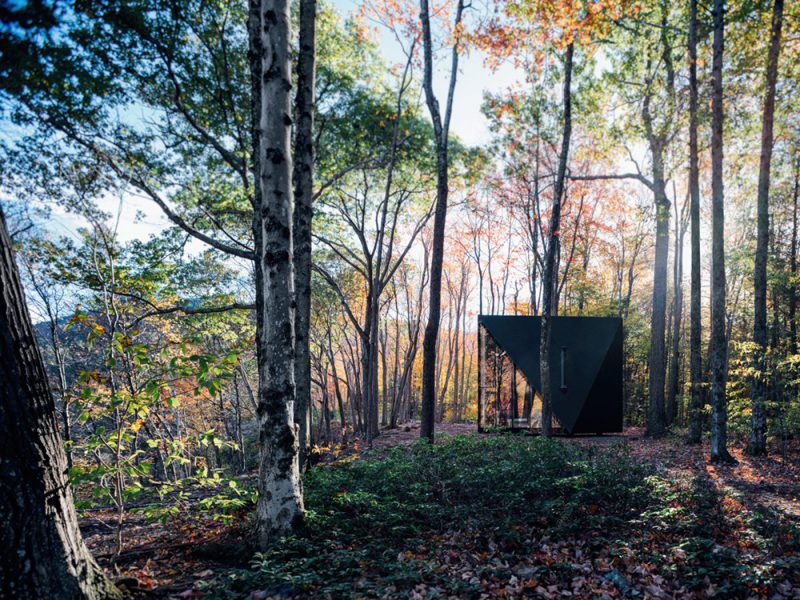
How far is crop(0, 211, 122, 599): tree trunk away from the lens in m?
1.72

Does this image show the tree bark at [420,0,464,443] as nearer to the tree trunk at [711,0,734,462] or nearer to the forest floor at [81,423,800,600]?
the forest floor at [81,423,800,600]

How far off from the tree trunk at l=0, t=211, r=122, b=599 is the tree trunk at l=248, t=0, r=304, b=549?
4.51 feet

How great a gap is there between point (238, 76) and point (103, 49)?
6.58ft

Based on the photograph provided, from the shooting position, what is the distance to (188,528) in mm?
4137

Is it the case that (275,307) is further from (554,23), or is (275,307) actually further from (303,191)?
(554,23)

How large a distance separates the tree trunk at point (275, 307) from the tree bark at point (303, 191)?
1.62 metres

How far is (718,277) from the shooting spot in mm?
6855

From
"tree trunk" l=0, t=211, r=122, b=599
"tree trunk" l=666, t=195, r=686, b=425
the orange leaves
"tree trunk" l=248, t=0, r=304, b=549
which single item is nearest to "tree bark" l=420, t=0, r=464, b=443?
the orange leaves

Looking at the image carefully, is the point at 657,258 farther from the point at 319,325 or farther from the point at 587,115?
the point at 319,325

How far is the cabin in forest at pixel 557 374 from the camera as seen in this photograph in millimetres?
11469

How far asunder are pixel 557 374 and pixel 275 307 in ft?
33.8

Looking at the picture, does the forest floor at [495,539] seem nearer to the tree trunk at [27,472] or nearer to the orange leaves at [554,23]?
the tree trunk at [27,472]

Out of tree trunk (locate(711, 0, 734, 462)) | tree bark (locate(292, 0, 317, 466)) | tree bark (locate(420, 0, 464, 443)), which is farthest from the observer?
tree bark (locate(420, 0, 464, 443))

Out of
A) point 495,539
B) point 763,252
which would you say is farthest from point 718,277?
point 495,539
